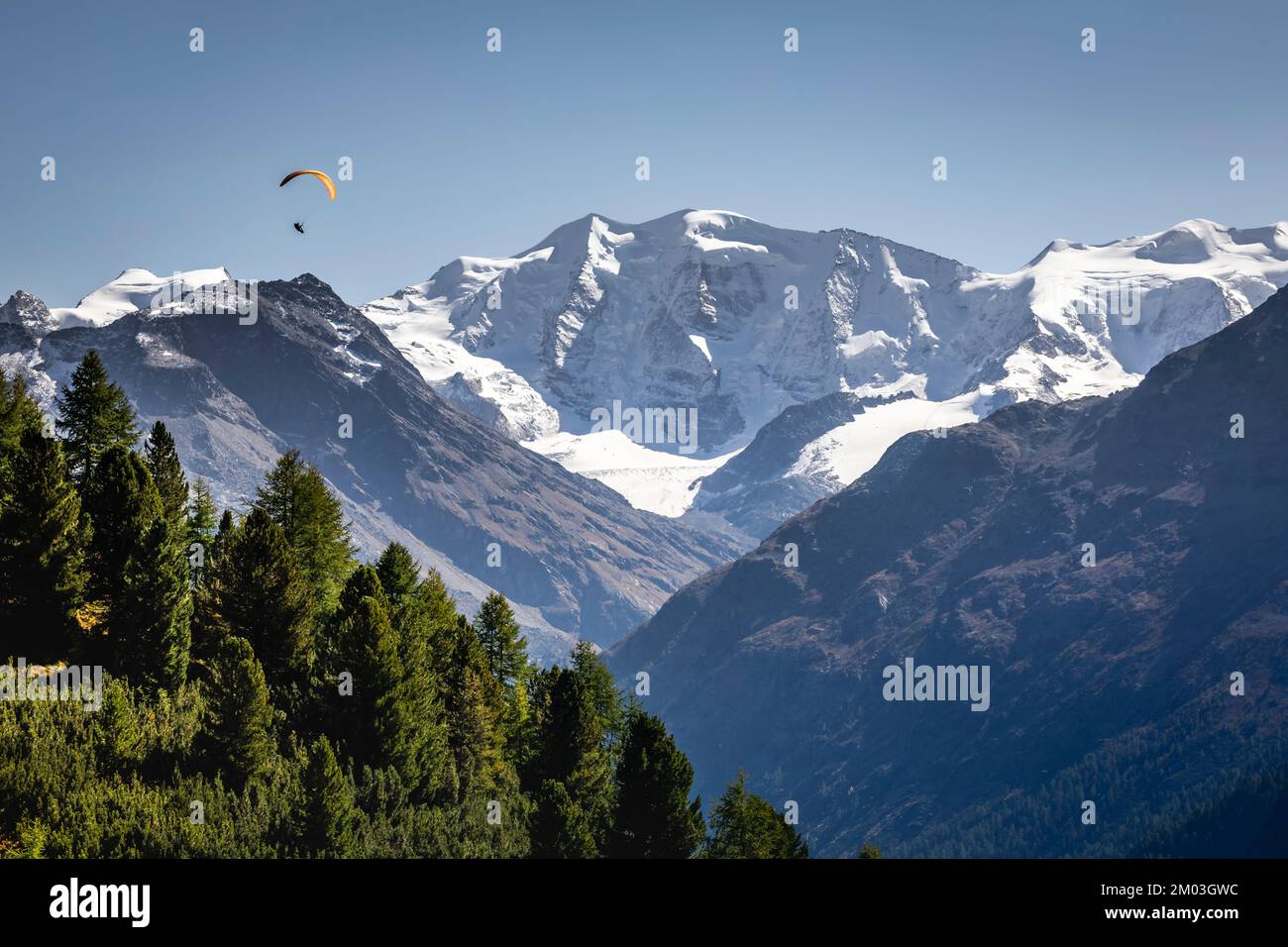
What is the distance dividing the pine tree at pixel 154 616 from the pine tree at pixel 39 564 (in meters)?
3.12

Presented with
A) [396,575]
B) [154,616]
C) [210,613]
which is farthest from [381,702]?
[396,575]

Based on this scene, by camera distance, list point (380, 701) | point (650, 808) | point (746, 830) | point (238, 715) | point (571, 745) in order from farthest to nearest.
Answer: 1. point (746, 830)
2. point (571, 745)
3. point (650, 808)
4. point (380, 701)
5. point (238, 715)

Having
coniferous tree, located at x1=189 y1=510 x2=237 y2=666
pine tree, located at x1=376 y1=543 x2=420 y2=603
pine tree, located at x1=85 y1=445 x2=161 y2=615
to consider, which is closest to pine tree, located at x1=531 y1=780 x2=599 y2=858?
coniferous tree, located at x1=189 y1=510 x2=237 y2=666

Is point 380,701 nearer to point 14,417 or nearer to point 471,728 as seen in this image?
point 471,728

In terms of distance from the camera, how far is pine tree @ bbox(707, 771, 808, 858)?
87.8m

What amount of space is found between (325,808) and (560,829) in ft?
54.5

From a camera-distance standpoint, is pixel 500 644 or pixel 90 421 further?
pixel 500 644

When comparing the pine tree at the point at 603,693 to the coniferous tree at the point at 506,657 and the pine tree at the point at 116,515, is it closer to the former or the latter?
the coniferous tree at the point at 506,657

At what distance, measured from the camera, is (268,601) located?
77.4 metres

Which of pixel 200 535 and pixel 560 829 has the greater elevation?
pixel 200 535

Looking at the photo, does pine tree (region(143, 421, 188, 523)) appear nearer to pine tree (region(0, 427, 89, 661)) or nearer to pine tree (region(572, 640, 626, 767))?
pine tree (region(0, 427, 89, 661))

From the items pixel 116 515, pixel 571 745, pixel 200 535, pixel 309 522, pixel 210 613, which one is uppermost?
pixel 309 522
